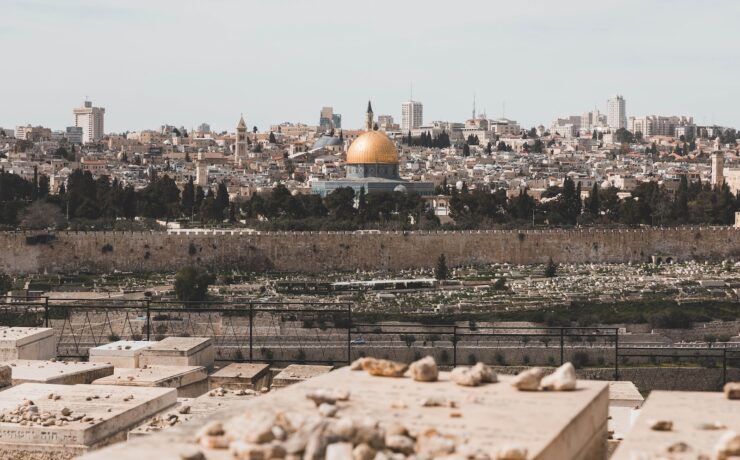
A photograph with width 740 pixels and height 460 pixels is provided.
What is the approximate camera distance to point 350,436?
3664 millimetres

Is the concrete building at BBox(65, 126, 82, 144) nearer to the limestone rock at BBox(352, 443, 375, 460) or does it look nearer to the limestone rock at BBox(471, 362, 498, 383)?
the limestone rock at BBox(471, 362, 498, 383)

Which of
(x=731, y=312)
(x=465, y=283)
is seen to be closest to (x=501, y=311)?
(x=731, y=312)

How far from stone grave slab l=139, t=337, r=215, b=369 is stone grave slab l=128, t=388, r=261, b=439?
5.12 ft

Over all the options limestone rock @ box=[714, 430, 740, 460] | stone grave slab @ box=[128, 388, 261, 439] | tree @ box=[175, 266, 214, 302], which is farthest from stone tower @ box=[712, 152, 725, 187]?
limestone rock @ box=[714, 430, 740, 460]

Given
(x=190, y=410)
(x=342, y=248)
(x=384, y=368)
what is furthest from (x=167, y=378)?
(x=342, y=248)

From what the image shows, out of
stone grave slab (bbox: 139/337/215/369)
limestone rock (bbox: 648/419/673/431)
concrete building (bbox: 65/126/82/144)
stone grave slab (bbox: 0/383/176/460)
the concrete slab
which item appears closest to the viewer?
limestone rock (bbox: 648/419/673/431)

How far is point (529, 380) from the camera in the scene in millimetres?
4371

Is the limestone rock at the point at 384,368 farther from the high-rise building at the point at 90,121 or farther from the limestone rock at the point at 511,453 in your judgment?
the high-rise building at the point at 90,121

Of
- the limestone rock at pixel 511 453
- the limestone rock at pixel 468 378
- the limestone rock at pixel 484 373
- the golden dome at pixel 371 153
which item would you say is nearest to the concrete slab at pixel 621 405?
the limestone rock at pixel 484 373

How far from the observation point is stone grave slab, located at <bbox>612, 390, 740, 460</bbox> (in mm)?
3863

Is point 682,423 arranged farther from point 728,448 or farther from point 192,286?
point 192,286

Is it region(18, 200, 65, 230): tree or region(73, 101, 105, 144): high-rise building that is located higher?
region(73, 101, 105, 144): high-rise building

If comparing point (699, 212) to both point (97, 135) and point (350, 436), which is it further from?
point (97, 135)

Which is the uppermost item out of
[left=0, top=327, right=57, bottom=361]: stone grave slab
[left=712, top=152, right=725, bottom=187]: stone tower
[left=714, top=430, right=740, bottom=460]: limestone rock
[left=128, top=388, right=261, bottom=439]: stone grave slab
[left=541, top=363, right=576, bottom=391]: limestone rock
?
[left=712, top=152, right=725, bottom=187]: stone tower
